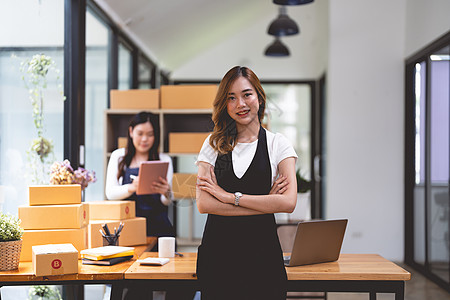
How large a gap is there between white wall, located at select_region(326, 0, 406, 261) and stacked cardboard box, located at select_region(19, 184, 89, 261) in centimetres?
395

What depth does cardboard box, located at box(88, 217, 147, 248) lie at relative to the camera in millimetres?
2861

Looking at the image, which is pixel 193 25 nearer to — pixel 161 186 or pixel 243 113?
pixel 161 186

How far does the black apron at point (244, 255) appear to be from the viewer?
6.72 feet

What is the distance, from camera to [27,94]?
10.7 ft

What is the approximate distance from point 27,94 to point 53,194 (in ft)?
2.60

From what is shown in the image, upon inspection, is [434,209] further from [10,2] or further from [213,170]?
[10,2]

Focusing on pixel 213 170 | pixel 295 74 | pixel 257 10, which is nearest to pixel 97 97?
pixel 213 170

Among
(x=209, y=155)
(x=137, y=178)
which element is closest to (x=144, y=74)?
(x=137, y=178)

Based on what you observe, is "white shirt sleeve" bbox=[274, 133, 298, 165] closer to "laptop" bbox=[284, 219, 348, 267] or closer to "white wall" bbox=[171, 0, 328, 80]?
"laptop" bbox=[284, 219, 348, 267]

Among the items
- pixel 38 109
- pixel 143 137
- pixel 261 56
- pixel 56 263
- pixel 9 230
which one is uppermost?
pixel 261 56

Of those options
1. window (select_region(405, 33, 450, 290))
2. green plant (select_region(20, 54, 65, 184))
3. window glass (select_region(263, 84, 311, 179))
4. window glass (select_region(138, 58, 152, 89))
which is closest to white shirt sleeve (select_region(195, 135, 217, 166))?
green plant (select_region(20, 54, 65, 184))

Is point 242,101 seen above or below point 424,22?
below

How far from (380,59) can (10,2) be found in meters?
4.32

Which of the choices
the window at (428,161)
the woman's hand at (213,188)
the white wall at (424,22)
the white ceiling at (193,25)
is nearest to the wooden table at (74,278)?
the woman's hand at (213,188)
